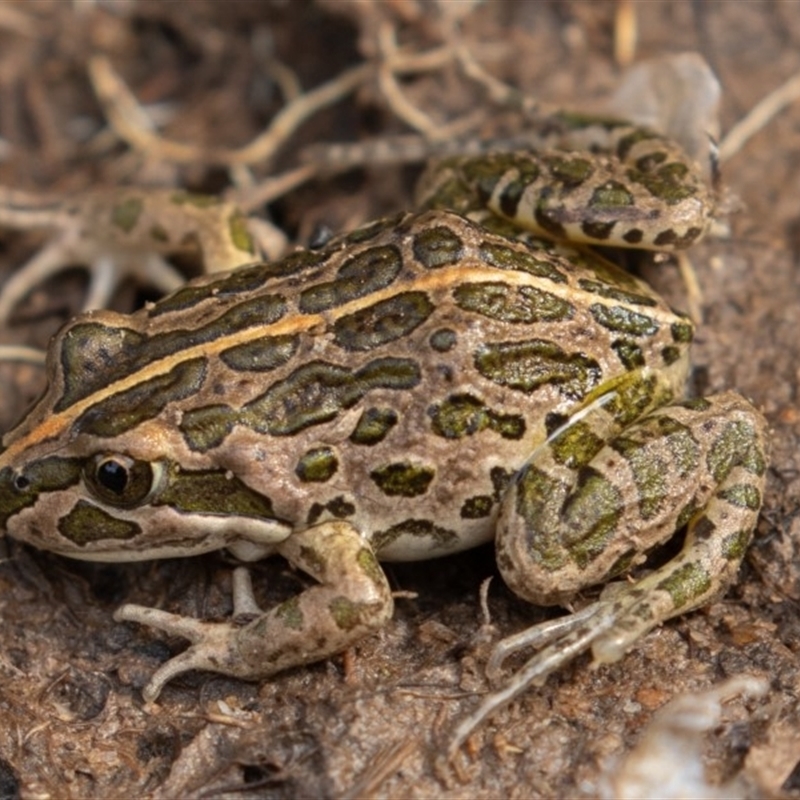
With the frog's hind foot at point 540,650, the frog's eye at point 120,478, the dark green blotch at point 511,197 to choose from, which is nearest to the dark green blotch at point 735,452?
the frog's hind foot at point 540,650

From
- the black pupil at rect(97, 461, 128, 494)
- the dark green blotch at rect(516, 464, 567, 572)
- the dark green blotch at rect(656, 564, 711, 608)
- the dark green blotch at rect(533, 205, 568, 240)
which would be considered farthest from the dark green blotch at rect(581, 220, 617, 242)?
the black pupil at rect(97, 461, 128, 494)

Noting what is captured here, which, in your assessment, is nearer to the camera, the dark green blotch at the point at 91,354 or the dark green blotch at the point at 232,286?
the dark green blotch at the point at 91,354

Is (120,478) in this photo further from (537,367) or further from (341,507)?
(537,367)

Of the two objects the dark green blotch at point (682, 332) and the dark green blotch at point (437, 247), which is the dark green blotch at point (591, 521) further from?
the dark green blotch at point (437, 247)

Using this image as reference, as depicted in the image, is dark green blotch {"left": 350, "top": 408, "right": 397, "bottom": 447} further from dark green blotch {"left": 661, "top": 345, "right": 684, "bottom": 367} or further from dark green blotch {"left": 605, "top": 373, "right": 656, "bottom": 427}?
dark green blotch {"left": 661, "top": 345, "right": 684, "bottom": 367}

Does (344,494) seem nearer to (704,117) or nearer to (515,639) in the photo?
(515,639)
